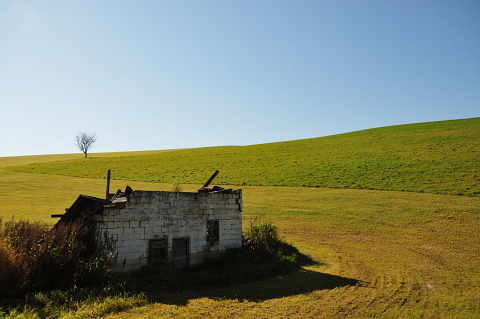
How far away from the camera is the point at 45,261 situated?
37.2 feet

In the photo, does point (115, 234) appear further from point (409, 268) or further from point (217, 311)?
point (409, 268)

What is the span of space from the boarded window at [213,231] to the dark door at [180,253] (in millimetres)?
1342

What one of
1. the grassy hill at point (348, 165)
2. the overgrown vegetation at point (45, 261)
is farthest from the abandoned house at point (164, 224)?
the grassy hill at point (348, 165)

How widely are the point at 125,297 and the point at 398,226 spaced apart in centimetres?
1946

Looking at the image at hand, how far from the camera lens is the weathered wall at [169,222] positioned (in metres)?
13.5

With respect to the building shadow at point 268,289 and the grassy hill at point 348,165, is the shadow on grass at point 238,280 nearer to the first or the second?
the building shadow at point 268,289

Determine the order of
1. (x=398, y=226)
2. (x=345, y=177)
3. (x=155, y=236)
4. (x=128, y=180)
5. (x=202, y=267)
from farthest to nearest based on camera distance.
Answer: (x=128, y=180) → (x=345, y=177) → (x=398, y=226) → (x=202, y=267) → (x=155, y=236)

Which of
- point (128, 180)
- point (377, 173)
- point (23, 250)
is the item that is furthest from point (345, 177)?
point (23, 250)

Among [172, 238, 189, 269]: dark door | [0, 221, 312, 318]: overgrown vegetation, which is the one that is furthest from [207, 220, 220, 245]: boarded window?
[0, 221, 312, 318]: overgrown vegetation

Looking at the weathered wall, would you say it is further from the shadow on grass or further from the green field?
the green field

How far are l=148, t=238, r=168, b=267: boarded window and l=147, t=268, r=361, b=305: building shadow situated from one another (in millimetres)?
2423

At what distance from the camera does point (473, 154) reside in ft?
136

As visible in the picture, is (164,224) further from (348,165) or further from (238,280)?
(348,165)

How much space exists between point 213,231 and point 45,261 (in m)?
7.22
